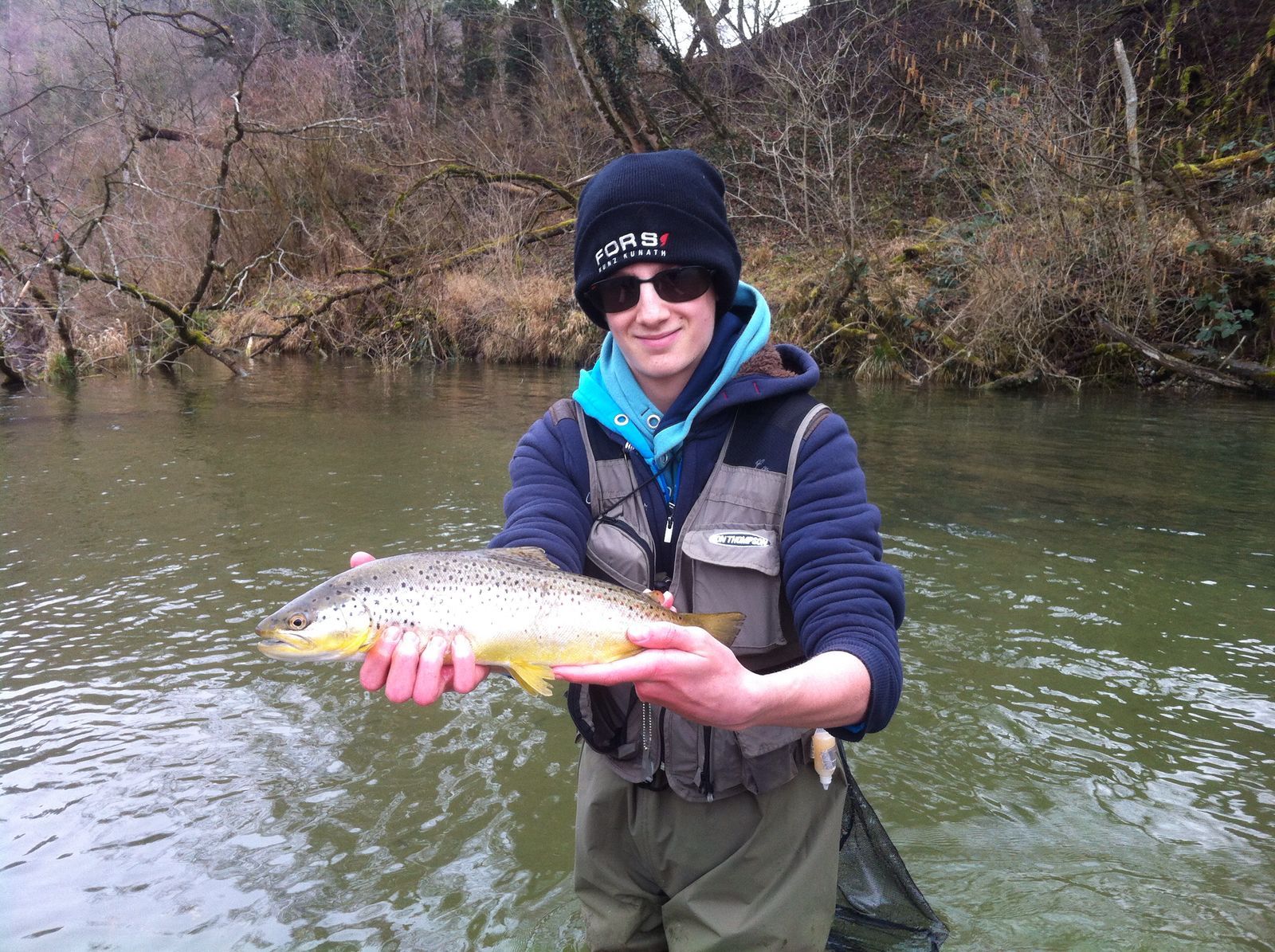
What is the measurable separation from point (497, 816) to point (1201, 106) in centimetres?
1992

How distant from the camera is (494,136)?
29156 mm

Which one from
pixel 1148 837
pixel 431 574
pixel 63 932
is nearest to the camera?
pixel 431 574

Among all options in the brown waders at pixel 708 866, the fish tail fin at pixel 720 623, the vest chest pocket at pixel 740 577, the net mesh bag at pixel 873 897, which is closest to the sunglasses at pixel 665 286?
the vest chest pocket at pixel 740 577

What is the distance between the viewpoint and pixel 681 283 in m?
2.37

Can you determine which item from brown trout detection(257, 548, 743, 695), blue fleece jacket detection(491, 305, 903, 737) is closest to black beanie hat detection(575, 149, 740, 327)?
blue fleece jacket detection(491, 305, 903, 737)

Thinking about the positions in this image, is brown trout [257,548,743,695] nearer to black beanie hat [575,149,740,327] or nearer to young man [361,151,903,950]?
young man [361,151,903,950]

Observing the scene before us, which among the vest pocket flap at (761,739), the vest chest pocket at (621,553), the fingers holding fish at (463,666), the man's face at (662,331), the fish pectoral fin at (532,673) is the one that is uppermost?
the man's face at (662,331)

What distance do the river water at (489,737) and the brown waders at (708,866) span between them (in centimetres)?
70

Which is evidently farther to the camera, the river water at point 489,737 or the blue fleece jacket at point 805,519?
the river water at point 489,737

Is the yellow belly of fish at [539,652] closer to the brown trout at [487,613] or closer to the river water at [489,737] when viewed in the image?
the brown trout at [487,613]

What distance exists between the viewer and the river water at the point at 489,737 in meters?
3.13

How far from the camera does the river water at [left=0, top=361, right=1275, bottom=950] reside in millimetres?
3133

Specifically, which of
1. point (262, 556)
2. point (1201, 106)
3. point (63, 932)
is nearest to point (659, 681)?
point (63, 932)

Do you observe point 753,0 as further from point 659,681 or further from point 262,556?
point 659,681
